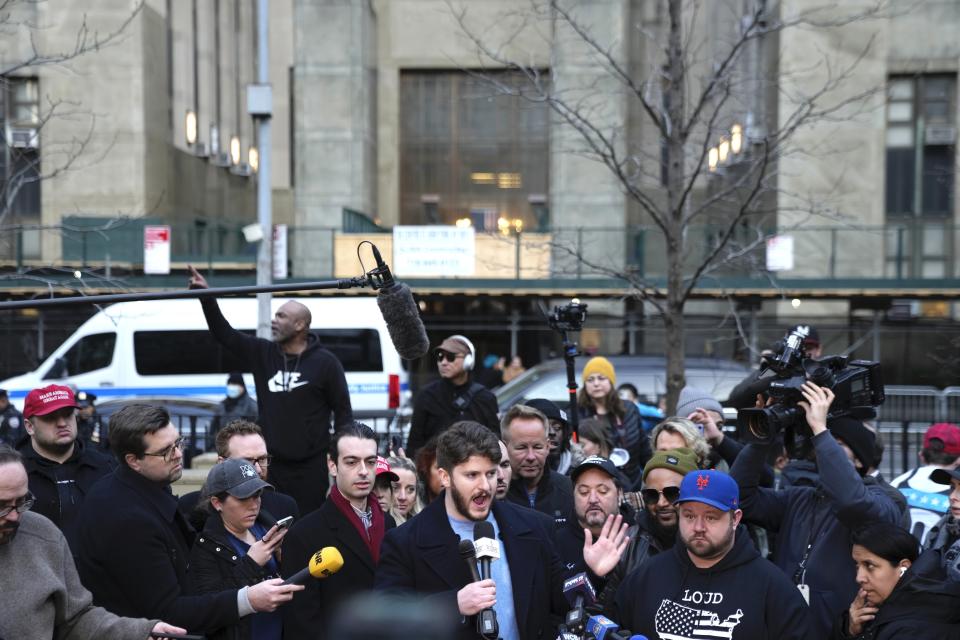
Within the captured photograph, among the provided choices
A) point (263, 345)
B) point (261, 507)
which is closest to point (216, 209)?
point (263, 345)

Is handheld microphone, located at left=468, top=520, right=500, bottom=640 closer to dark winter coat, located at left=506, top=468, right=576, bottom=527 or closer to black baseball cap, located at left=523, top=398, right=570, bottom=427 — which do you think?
dark winter coat, located at left=506, top=468, right=576, bottom=527

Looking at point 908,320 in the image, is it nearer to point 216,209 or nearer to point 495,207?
point 495,207

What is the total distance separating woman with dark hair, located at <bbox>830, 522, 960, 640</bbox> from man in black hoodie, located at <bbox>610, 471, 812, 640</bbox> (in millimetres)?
425

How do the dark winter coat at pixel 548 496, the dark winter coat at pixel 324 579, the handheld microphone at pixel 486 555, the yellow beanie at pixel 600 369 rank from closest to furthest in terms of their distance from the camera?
A: the handheld microphone at pixel 486 555, the dark winter coat at pixel 324 579, the dark winter coat at pixel 548 496, the yellow beanie at pixel 600 369

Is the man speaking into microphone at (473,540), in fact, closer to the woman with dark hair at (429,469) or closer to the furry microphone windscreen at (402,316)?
the furry microphone windscreen at (402,316)

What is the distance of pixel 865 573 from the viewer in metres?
4.86

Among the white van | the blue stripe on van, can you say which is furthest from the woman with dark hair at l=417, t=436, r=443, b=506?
the blue stripe on van

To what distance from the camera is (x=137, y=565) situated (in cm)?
496

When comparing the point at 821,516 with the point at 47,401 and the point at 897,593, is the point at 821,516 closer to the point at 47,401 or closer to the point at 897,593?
the point at 897,593

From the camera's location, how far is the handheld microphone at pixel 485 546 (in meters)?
4.27

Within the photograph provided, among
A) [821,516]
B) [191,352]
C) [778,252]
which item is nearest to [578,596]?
[821,516]

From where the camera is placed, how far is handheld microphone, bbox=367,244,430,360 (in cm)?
554

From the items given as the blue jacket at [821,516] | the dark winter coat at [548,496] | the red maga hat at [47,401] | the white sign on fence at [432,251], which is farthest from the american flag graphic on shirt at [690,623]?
the white sign on fence at [432,251]

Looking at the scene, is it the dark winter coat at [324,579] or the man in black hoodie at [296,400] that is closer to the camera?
the dark winter coat at [324,579]
